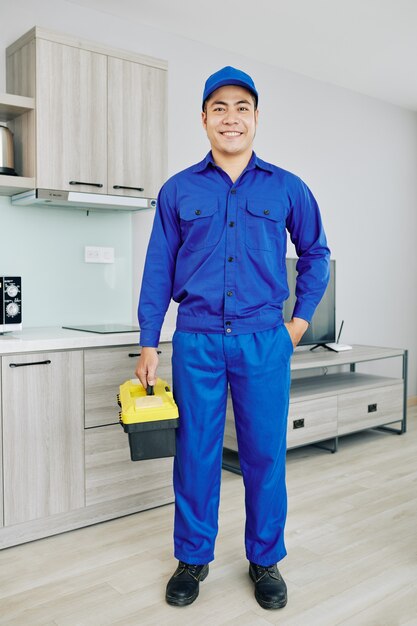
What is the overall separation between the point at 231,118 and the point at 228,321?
65 centimetres

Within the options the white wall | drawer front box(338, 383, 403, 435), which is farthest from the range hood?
drawer front box(338, 383, 403, 435)

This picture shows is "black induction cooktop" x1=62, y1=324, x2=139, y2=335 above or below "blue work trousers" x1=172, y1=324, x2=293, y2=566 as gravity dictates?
above

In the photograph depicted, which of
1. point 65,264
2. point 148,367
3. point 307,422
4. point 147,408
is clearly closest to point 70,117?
point 65,264

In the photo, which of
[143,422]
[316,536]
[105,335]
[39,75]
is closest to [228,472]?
[316,536]

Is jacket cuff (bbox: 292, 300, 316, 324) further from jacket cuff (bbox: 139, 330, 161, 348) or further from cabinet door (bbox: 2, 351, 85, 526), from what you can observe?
cabinet door (bbox: 2, 351, 85, 526)

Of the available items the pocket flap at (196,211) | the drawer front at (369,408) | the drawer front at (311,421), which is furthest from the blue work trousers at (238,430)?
the drawer front at (369,408)

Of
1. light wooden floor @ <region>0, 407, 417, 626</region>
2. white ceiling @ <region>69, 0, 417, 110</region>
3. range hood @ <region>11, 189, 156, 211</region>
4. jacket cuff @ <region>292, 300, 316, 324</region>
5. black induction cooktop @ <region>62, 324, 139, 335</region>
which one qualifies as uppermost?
white ceiling @ <region>69, 0, 417, 110</region>

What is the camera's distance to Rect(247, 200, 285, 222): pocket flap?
78.1 inches

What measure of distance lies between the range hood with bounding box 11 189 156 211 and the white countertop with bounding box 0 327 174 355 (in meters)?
0.59

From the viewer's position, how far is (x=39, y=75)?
2.66 metres

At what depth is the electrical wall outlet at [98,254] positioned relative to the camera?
10.5 ft

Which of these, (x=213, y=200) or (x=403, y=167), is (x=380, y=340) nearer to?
(x=403, y=167)

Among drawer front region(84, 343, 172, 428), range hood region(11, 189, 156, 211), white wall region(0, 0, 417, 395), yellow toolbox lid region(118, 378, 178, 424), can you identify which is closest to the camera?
yellow toolbox lid region(118, 378, 178, 424)

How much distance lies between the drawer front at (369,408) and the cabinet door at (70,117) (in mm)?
2054
